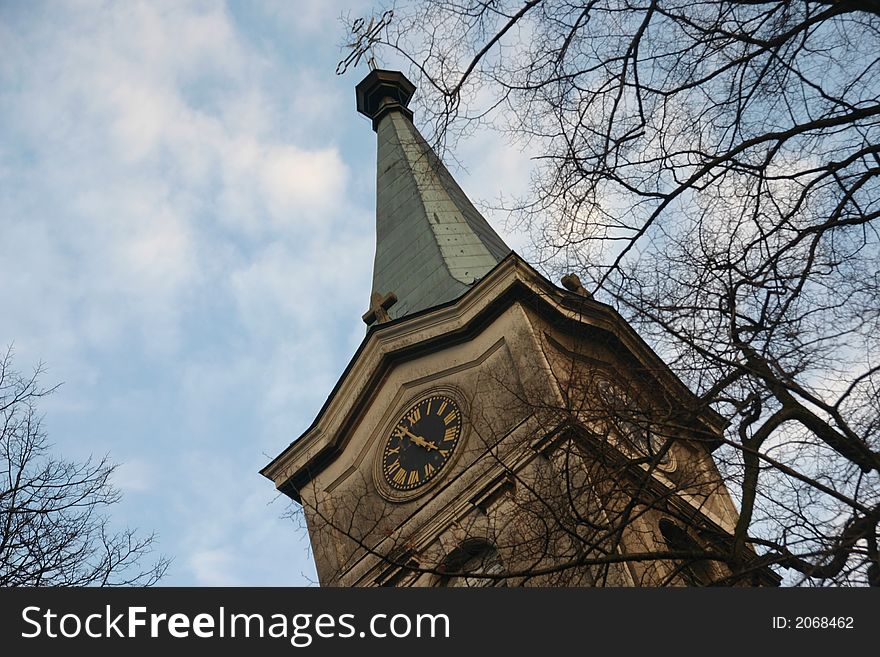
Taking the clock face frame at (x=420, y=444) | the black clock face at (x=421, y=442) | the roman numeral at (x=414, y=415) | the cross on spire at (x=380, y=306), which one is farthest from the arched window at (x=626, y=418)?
the cross on spire at (x=380, y=306)

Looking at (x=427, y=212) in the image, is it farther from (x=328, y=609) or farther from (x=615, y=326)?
(x=328, y=609)

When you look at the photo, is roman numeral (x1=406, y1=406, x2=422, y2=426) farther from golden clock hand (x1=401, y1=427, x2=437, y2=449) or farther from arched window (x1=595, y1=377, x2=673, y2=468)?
arched window (x1=595, y1=377, x2=673, y2=468)

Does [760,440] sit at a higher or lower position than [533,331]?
lower

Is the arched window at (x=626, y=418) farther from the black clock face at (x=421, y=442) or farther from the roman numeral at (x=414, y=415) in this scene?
the roman numeral at (x=414, y=415)

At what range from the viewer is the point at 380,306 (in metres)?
29.8

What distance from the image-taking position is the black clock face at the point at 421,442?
2528 cm

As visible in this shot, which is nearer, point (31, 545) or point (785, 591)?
point (785, 591)

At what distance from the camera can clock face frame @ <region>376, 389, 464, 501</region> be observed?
992 inches

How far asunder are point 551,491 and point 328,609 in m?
3.08

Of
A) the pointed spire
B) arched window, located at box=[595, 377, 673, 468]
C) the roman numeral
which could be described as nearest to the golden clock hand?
the roman numeral

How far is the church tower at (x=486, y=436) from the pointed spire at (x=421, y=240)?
0.21 feet

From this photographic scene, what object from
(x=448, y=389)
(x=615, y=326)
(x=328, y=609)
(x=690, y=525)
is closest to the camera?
(x=328, y=609)

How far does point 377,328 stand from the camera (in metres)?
27.7

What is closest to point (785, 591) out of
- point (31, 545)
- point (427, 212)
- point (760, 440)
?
point (760, 440)
